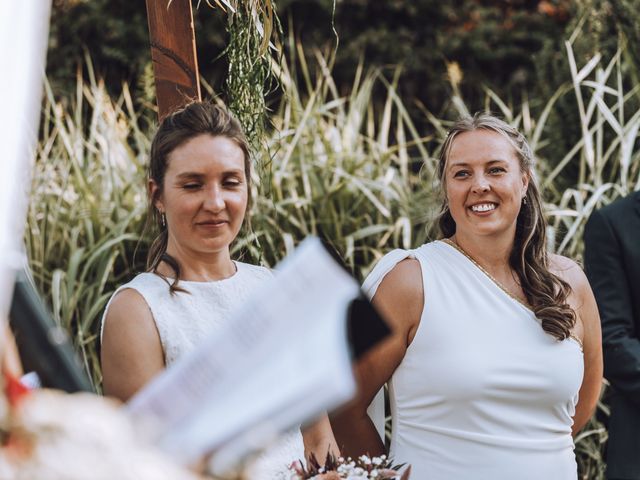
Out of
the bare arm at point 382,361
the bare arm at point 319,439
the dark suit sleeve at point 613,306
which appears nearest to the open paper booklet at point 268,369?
the bare arm at point 319,439

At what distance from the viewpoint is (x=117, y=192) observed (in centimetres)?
437

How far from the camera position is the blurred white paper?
2.22 ft

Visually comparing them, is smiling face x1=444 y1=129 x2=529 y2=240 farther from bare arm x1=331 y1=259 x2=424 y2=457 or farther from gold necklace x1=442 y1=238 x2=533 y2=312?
bare arm x1=331 y1=259 x2=424 y2=457

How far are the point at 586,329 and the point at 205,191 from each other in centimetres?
143

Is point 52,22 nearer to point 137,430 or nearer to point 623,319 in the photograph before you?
point 623,319

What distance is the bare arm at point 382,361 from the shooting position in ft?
8.71

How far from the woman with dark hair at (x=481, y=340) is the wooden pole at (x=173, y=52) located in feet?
2.55

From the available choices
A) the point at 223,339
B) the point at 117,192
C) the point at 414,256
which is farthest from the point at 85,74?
the point at 223,339

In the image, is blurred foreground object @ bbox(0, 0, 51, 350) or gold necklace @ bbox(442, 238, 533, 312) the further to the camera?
gold necklace @ bbox(442, 238, 533, 312)

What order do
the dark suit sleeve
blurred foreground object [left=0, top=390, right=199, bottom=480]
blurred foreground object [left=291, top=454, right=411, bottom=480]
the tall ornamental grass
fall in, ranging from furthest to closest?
the tall ornamental grass, the dark suit sleeve, blurred foreground object [left=291, top=454, right=411, bottom=480], blurred foreground object [left=0, top=390, right=199, bottom=480]

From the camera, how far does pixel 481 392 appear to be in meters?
2.59

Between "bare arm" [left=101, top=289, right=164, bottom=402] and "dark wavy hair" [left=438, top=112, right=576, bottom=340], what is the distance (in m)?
1.27

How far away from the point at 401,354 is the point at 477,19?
707 cm

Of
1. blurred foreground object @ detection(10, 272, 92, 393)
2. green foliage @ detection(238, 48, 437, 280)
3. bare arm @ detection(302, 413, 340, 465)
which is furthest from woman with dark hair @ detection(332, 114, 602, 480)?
blurred foreground object @ detection(10, 272, 92, 393)
